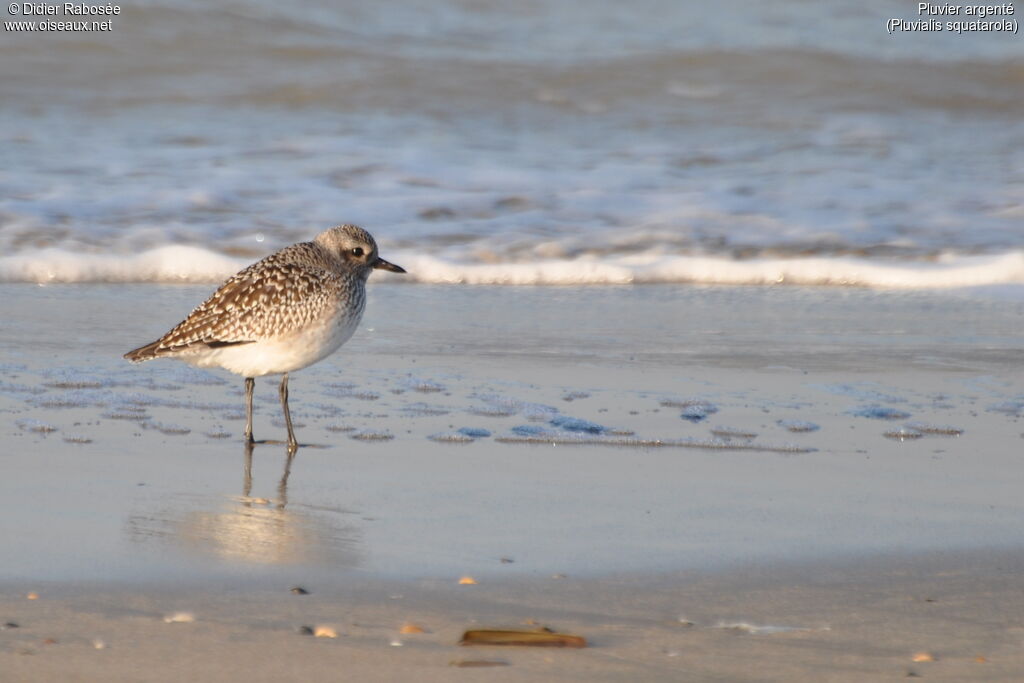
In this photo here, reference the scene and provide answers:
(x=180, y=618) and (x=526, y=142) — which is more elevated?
(x=526, y=142)

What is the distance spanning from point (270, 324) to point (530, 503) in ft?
4.86

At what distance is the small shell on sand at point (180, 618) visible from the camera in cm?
310

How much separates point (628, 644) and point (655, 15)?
654 inches

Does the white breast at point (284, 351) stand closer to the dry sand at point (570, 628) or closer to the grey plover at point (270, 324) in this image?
the grey plover at point (270, 324)

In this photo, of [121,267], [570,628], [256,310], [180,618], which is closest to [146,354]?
[256,310]

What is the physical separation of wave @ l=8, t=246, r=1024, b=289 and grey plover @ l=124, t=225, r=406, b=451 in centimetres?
364

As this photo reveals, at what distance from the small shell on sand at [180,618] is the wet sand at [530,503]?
22mm

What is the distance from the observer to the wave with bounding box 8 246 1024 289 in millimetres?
9141

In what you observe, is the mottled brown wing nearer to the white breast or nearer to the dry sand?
the white breast

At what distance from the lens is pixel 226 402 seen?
5758mm

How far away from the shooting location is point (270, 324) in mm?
5324

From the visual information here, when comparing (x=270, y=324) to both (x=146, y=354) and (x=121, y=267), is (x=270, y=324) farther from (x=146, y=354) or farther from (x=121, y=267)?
(x=121, y=267)

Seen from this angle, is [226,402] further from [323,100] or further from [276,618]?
[323,100]

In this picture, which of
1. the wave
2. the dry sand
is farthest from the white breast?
the wave
